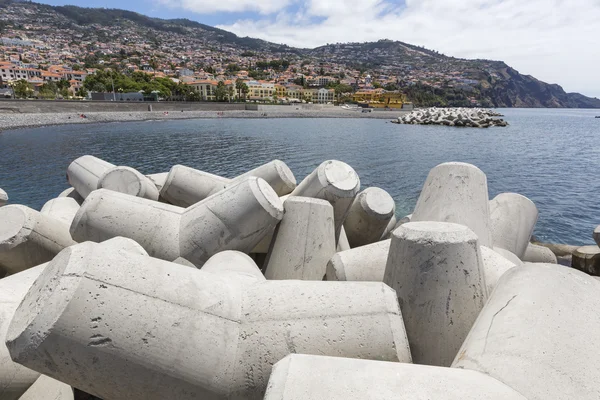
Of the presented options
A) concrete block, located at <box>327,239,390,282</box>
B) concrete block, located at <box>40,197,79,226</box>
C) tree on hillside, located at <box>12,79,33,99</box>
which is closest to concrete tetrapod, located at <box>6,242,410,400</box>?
concrete block, located at <box>327,239,390,282</box>

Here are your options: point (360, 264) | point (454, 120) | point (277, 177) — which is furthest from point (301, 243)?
point (454, 120)

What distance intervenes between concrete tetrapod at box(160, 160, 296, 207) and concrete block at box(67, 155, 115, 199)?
5.36 ft

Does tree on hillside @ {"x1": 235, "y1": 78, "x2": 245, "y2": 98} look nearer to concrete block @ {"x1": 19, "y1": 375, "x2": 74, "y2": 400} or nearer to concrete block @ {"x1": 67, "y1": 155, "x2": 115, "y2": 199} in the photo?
concrete block @ {"x1": 67, "y1": 155, "x2": 115, "y2": 199}

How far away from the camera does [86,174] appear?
23.2 feet

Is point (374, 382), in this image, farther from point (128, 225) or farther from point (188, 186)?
point (188, 186)

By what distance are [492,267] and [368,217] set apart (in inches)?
108

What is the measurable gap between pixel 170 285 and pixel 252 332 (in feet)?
1.80

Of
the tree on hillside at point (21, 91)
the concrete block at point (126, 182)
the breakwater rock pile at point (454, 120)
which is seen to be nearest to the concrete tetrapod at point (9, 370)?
the concrete block at point (126, 182)

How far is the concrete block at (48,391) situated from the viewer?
104 inches

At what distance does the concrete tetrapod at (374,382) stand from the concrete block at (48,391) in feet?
6.00

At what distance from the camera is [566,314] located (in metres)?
2.08

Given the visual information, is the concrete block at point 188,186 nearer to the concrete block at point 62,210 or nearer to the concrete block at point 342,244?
the concrete block at point 62,210

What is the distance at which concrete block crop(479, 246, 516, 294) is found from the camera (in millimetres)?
3061

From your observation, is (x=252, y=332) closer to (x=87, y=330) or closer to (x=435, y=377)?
(x=87, y=330)
